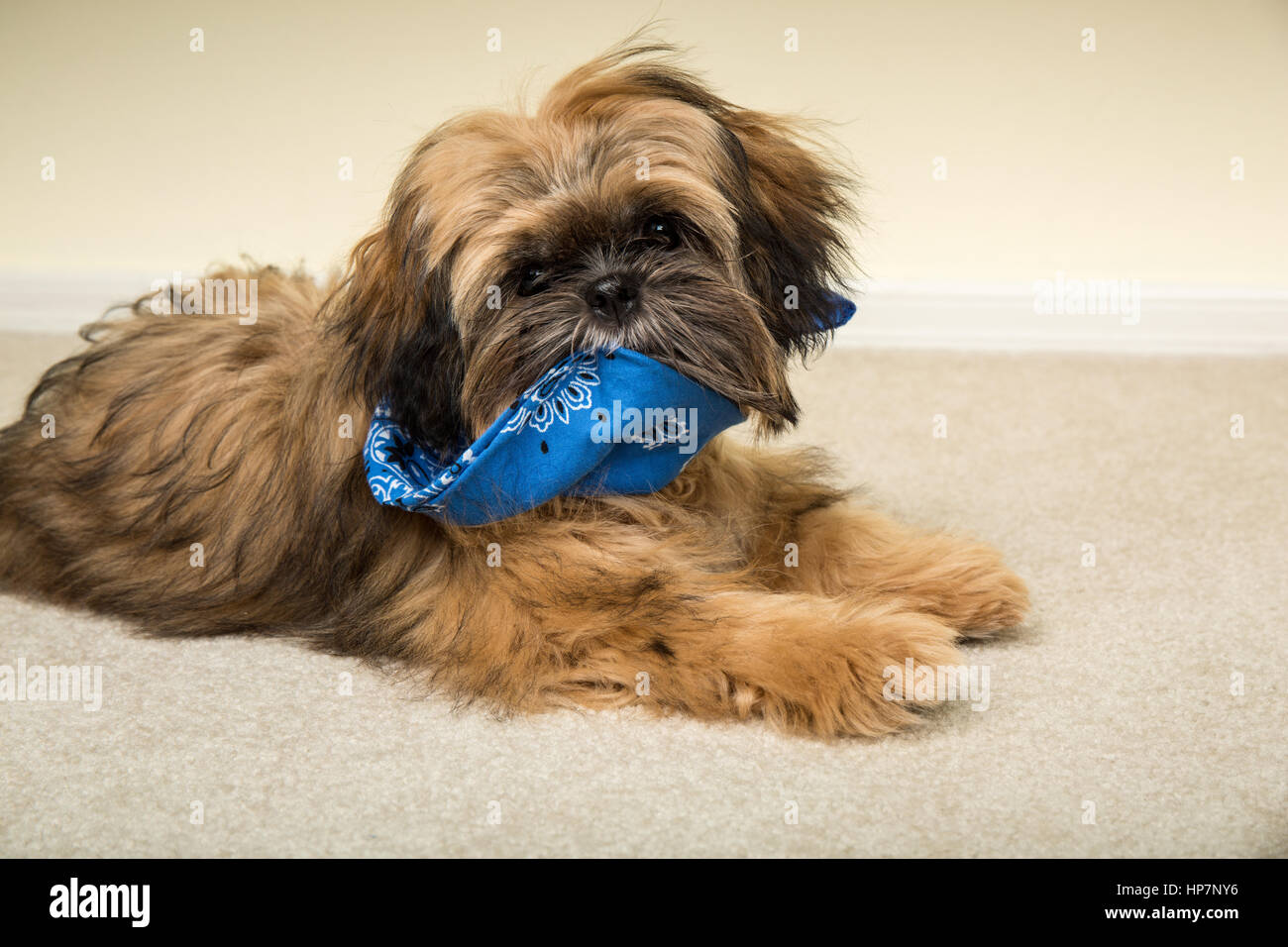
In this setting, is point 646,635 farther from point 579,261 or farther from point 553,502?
point 579,261

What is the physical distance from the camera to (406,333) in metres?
1.83

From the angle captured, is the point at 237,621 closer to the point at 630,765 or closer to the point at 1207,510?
the point at 630,765

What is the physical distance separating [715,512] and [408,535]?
0.45m

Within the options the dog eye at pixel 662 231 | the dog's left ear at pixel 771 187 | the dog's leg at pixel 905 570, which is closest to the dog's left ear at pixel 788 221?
the dog's left ear at pixel 771 187

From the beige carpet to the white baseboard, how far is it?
175 cm

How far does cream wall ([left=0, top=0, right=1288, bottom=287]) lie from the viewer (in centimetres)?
394

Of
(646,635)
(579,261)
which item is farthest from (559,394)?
(646,635)

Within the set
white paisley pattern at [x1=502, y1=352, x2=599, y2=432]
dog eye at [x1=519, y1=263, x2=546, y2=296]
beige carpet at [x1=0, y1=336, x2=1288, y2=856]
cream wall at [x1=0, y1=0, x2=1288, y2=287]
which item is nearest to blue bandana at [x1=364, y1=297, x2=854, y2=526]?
white paisley pattern at [x1=502, y1=352, x2=599, y2=432]

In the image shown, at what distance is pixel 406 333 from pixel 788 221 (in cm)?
58

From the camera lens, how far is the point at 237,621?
2.02m

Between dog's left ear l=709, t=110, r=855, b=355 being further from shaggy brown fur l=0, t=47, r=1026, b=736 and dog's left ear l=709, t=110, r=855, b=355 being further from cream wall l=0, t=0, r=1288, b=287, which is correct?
cream wall l=0, t=0, r=1288, b=287

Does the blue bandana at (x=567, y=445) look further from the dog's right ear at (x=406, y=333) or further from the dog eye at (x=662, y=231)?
the dog eye at (x=662, y=231)

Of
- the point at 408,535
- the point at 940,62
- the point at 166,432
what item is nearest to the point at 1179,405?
the point at 940,62

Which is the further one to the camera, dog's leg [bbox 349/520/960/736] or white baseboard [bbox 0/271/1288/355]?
white baseboard [bbox 0/271/1288/355]
